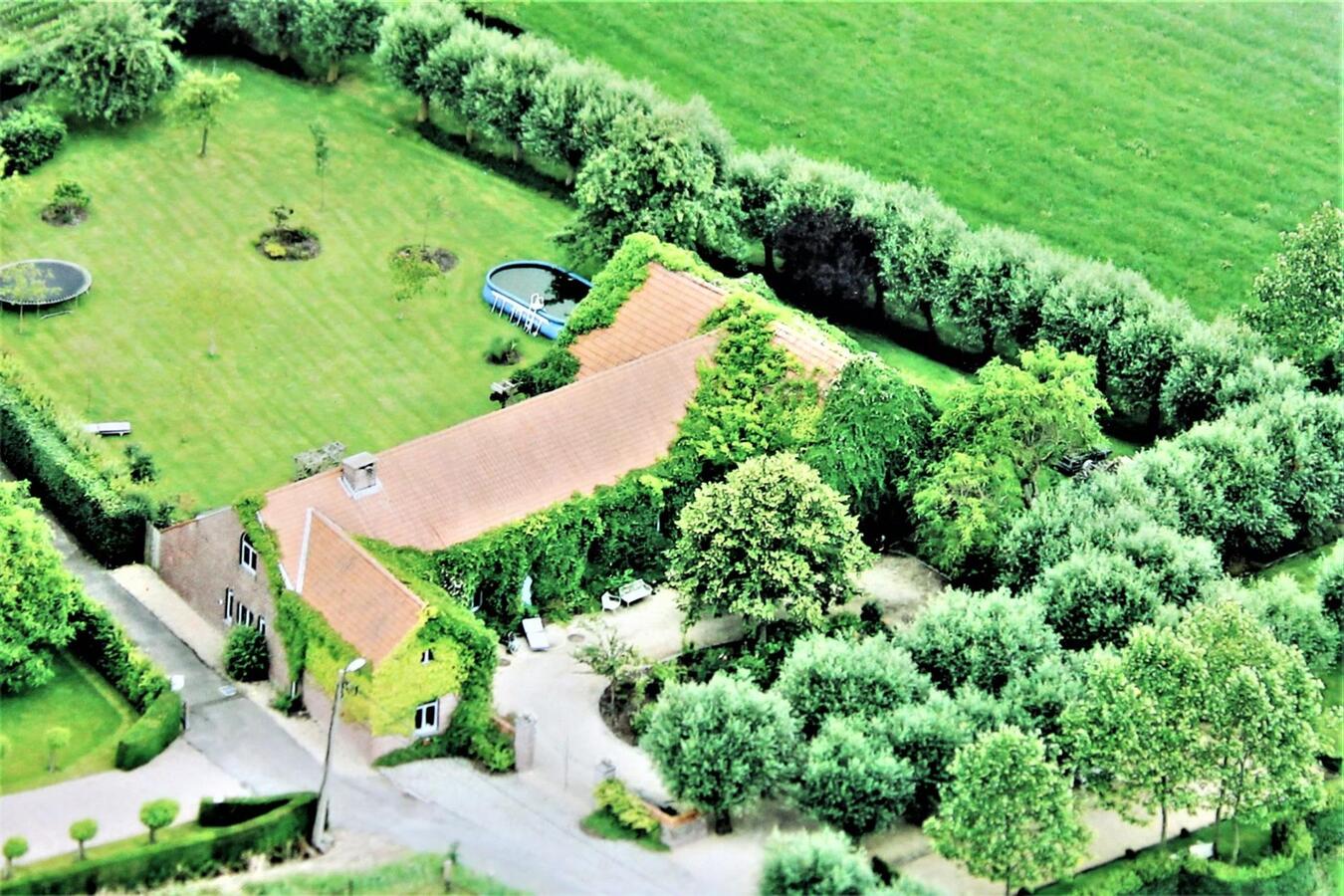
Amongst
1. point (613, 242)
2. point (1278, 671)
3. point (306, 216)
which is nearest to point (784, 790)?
point (1278, 671)

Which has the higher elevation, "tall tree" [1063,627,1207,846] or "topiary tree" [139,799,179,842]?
"tall tree" [1063,627,1207,846]

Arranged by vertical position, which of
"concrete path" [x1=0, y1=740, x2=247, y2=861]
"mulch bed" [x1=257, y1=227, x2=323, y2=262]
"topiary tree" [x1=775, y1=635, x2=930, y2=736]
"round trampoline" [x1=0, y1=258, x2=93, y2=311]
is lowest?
"concrete path" [x1=0, y1=740, x2=247, y2=861]

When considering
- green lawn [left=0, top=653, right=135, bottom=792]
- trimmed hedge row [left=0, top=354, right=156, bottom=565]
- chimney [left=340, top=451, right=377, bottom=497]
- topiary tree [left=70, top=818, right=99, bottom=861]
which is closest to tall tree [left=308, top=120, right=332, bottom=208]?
trimmed hedge row [left=0, top=354, right=156, bottom=565]

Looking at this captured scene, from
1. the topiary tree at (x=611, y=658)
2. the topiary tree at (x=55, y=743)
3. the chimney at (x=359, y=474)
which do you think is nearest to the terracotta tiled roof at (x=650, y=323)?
the chimney at (x=359, y=474)

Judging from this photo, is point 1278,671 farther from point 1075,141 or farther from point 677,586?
point 1075,141

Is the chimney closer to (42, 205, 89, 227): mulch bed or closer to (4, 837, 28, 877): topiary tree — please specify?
(4, 837, 28, 877): topiary tree
